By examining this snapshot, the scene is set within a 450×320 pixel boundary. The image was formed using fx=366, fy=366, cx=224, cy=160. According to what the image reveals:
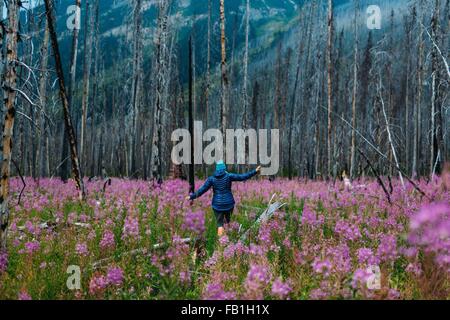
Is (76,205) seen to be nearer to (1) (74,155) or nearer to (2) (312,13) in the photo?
(1) (74,155)

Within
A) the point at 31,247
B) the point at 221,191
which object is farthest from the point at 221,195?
the point at 31,247

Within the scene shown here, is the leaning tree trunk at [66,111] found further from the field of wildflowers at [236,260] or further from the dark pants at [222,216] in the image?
the dark pants at [222,216]

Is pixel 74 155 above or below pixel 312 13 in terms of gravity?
below

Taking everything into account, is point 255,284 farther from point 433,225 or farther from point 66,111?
point 66,111

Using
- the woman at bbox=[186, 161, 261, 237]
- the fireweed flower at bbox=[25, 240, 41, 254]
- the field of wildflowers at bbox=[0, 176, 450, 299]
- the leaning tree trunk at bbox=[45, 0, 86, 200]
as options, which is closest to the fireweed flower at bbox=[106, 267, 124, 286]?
the field of wildflowers at bbox=[0, 176, 450, 299]

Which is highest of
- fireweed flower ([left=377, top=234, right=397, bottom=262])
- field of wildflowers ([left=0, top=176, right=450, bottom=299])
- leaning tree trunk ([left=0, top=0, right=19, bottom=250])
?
leaning tree trunk ([left=0, top=0, right=19, bottom=250])

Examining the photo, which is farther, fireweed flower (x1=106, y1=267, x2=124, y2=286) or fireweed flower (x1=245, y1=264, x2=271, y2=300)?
fireweed flower (x1=106, y1=267, x2=124, y2=286)

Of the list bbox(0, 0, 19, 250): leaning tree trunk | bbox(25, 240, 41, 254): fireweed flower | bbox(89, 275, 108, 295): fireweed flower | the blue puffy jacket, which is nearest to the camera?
bbox(89, 275, 108, 295): fireweed flower

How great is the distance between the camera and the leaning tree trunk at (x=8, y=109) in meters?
4.62

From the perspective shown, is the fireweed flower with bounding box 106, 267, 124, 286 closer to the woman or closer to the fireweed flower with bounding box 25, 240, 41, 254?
the fireweed flower with bounding box 25, 240, 41, 254

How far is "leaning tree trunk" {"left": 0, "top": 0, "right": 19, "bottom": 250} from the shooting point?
4.62 m
